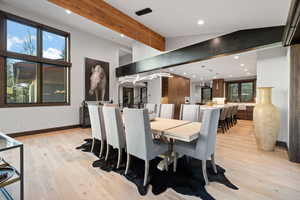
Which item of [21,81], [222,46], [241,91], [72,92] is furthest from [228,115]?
[21,81]

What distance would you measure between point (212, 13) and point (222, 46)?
97 centimetres

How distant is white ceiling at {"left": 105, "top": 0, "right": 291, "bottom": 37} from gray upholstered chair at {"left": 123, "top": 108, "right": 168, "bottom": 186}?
7.17 ft

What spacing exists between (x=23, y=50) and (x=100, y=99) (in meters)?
3.01

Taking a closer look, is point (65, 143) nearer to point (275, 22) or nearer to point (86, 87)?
point (86, 87)

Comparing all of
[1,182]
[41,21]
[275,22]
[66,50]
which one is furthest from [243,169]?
[41,21]

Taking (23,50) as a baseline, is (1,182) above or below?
below

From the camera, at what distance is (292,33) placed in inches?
85.4

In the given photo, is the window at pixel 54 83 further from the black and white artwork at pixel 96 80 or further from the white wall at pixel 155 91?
the white wall at pixel 155 91

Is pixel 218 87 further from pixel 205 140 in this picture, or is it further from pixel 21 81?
pixel 21 81

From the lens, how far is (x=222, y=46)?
136 inches

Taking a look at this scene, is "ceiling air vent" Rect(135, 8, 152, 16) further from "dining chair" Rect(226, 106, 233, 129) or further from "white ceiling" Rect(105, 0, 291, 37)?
"dining chair" Rect(226, 106, 233, 129)

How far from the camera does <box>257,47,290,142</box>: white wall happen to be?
3.33 m

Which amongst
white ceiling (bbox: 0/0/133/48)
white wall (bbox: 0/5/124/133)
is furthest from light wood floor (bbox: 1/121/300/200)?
white ceiling (bbox: 0/0/133/48)

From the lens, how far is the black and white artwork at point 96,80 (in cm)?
582
